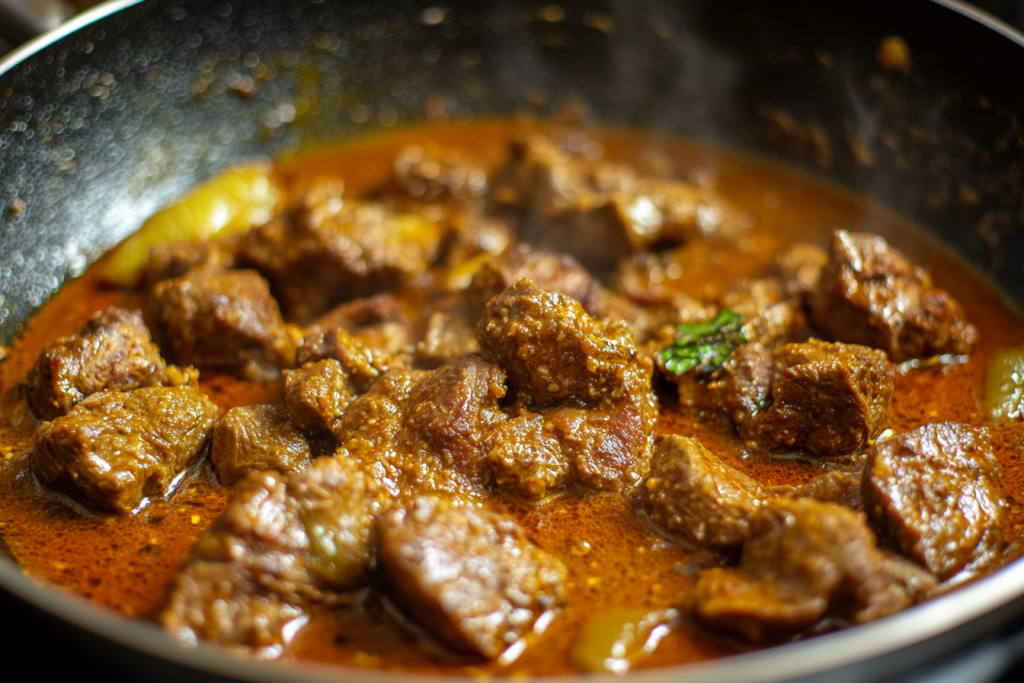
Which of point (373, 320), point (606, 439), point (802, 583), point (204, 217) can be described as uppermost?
point (802, 583)

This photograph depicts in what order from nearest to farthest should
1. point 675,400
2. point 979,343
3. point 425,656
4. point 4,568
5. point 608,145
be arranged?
point 4,568, point 425,656, point 675,400, point 979,343, point 608,145

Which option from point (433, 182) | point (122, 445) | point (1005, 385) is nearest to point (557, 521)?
point (122, 445)

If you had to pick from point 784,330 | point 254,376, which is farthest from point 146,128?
point 784,330

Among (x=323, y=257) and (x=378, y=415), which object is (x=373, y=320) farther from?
(x=378, y=415)

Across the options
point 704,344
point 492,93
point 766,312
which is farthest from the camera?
point 492,93

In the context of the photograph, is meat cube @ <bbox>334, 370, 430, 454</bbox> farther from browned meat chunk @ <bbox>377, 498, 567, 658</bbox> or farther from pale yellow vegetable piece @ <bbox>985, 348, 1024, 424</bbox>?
pale yellow vegetable piece @ <bbox>985, 348, 1024, 424</bbox>

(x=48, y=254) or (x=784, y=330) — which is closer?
(x=784, y=330)

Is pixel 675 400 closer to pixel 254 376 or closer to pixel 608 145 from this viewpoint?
pixel 254 376
